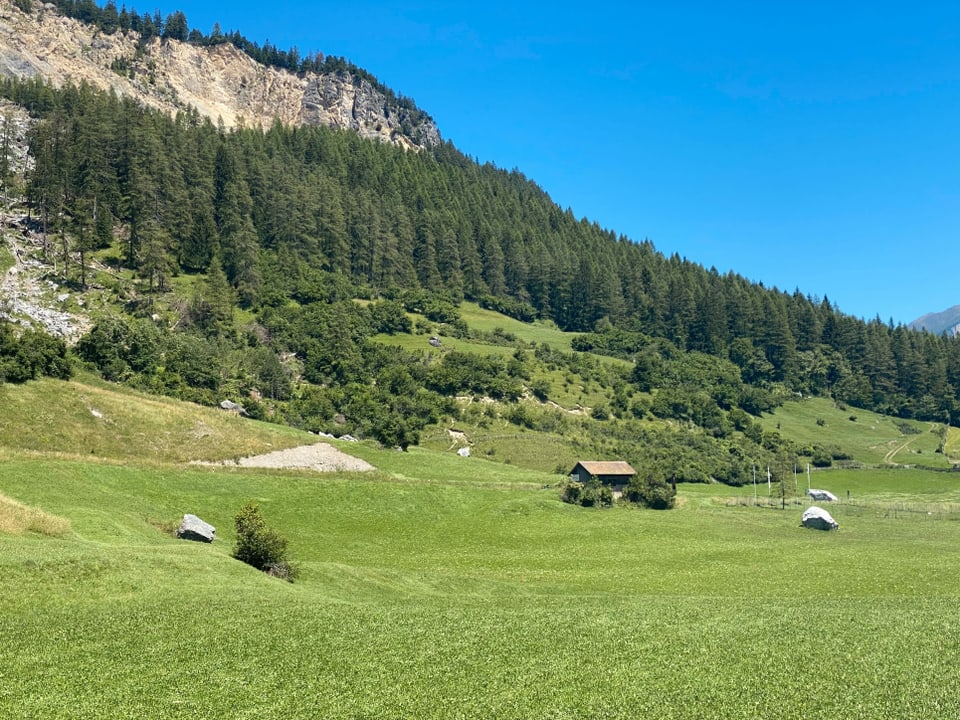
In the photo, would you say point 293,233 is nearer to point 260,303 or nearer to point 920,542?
point 260,303

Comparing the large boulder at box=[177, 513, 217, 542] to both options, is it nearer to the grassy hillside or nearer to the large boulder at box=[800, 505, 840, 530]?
the grassy hillside

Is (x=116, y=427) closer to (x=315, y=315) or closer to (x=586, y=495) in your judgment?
(x=586, y=495)

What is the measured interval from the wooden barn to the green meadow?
1549 centimetres

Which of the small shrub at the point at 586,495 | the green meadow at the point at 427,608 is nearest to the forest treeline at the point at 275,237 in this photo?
the green meadow at the point at 427,608

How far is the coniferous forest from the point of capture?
108 m

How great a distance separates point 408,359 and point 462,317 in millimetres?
45450

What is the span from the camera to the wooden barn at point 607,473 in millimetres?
80375

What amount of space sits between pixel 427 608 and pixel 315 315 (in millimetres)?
107155

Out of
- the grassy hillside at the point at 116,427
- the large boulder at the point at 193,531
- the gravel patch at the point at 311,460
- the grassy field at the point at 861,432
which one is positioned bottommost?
the large boulder at the point at 193,531

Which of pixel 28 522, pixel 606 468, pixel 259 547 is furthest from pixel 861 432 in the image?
pixel 28 522

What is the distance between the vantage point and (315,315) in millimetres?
132875

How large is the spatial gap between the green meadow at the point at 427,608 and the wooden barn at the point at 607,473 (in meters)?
15.5

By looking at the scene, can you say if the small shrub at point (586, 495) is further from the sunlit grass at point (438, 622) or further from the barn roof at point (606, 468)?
the sunlit grass at point (438, 622)

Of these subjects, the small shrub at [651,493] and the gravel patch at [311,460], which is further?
the small shrub at [651,493]
